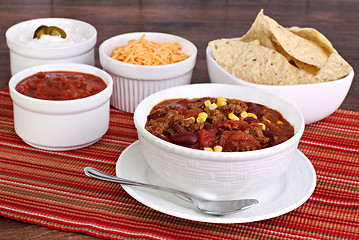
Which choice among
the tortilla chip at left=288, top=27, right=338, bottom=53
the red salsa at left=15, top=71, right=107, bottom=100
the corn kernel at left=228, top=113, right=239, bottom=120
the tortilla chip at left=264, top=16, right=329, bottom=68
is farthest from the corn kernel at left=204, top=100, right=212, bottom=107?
the tortilla chip at left=288, top=27, right=338, bottom=53

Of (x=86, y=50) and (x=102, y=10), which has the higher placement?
(x=86, y=50)

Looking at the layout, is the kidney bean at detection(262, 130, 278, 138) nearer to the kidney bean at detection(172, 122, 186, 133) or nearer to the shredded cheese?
the kidney bean at detection(172, 122, 186, 133)

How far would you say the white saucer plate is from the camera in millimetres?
2307

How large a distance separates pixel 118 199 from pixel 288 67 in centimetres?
140

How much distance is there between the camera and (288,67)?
325 cm

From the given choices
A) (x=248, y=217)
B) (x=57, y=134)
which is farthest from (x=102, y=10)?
(x=248, y=217)

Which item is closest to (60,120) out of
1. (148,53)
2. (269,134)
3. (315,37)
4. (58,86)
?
(58,86)

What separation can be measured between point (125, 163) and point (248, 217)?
0.76 meters

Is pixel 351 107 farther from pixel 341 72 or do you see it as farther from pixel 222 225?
pixel 222 225

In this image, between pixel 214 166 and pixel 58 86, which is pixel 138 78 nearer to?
pixel 58 86

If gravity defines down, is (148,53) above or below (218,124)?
below

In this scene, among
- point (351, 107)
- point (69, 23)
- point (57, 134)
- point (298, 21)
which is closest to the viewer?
point (57, 134)

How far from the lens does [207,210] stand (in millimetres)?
2334

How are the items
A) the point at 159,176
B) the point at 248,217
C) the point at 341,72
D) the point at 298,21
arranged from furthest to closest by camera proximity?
the point at 298,21 < the point at 341,72 < the point at 159,176 < the point at 248,217
